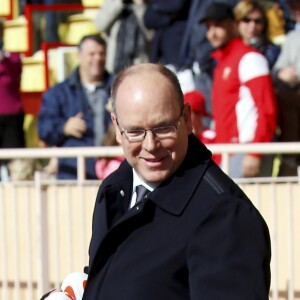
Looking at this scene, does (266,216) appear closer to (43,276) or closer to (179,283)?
(43,276)

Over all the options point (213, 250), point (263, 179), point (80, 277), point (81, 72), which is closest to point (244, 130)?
point (263, 179)

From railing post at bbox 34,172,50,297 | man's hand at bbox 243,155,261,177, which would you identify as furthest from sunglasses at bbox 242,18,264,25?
railing post at bbox 34,172,50,297

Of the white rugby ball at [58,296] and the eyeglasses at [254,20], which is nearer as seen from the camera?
the white rugby ball at [58,296]

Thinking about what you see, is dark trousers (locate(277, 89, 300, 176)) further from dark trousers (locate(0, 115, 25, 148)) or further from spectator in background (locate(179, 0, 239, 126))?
dark trousers (locate(0, 115, 25, 148))

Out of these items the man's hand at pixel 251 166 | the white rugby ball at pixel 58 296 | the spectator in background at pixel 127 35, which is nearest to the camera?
the white rugby ball at pixel 58 296

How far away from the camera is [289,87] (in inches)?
339

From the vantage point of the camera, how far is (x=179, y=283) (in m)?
3.23

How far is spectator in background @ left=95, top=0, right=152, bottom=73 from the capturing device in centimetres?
1077

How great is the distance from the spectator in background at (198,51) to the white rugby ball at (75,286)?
5120 millimetres

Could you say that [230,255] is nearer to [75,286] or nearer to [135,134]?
[135,134]

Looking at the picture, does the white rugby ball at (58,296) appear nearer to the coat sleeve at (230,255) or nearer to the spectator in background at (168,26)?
the coat sleeve at (230,255)

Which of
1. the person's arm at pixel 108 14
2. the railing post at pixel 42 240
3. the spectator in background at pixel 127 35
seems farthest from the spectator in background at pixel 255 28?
the railing post at pixel 42 240

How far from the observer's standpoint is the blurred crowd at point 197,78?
7621 millimetres

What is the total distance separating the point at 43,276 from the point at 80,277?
134 inches
